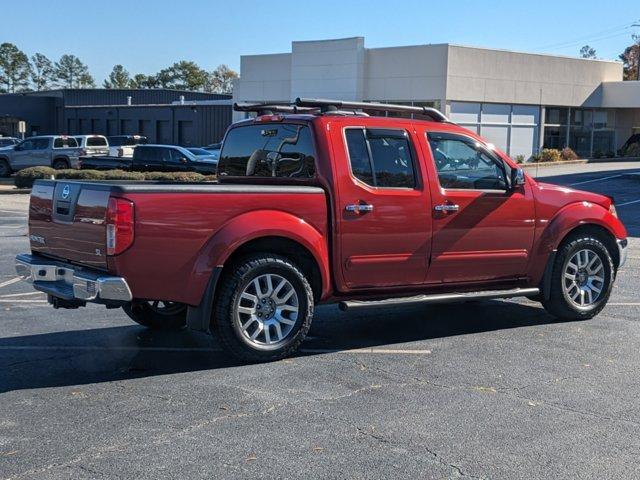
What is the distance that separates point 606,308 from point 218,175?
446cm

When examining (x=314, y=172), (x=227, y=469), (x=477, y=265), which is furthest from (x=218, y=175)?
(x=227, y=469)

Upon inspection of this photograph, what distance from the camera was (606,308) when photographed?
27.8ft

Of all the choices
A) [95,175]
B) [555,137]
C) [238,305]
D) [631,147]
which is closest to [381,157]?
[238,305]

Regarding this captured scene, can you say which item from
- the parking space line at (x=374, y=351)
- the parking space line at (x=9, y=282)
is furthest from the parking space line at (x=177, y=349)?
the parking space line at (x=9, y=282)

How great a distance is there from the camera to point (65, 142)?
33.9m

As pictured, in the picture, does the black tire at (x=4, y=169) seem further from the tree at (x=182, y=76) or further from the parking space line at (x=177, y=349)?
the tree at (x=182, y=76)

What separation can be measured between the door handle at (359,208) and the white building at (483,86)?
30.5m

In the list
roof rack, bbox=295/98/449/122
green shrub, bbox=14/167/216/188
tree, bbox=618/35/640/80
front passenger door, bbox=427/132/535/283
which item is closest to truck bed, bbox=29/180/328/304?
roof rack, bbox=295/98/449/122

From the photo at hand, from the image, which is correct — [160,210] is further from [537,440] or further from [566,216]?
[566,216]

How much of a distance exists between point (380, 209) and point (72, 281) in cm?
252

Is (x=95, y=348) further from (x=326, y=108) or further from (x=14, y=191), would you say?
(x=14, y=191)

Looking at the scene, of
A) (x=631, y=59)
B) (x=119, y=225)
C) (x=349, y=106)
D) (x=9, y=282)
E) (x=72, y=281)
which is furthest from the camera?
(x=631, y=59)

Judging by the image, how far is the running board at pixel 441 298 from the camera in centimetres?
650

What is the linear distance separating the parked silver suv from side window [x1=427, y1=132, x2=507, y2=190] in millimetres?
28574
